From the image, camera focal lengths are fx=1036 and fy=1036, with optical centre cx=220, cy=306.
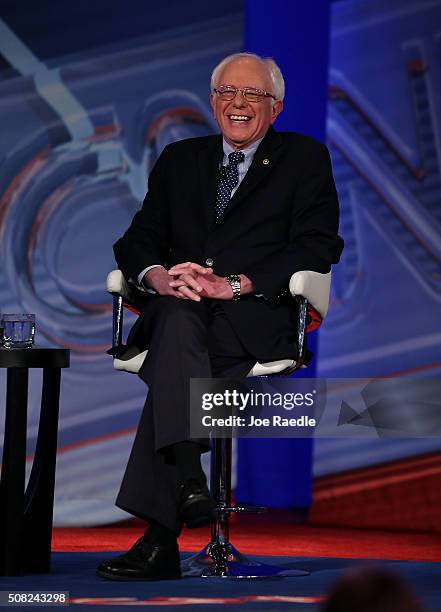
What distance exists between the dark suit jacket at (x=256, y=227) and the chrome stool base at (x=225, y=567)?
1.83 feet

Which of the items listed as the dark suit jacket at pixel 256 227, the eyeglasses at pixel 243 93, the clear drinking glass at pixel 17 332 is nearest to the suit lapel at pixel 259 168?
the dark suit jacket at pixel 256 227

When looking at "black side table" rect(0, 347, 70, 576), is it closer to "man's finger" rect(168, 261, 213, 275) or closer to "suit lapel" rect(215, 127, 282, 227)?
"man's finger" rect(168, 261, 213, 275)

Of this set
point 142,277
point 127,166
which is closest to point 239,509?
point 142,277

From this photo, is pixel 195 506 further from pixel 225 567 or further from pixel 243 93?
pixel 243 93

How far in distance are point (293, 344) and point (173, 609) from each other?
92 cm

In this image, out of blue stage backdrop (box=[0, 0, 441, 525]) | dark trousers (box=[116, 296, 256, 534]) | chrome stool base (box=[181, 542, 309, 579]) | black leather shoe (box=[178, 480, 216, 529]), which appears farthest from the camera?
blue stage backdrop (box=[0, 0, 441, 525])

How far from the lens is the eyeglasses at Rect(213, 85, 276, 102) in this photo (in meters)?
3.01

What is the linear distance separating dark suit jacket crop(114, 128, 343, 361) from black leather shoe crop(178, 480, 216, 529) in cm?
50

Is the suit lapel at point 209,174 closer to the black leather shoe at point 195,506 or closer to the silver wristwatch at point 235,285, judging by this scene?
the silver wristwatch at point 235,285

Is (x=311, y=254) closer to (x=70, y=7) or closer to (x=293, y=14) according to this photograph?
(x=293, y=14)

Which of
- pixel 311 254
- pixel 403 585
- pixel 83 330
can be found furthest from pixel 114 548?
pixel 403 585

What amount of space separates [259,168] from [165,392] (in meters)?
0.80

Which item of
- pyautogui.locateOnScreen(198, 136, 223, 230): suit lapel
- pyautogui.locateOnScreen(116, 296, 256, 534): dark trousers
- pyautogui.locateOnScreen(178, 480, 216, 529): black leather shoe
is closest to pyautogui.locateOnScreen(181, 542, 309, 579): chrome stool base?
pyautogui.locateOnScreen(116, 296, 256, 534): dark trousers

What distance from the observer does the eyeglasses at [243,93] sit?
3.01 metres
